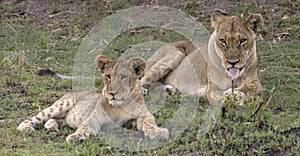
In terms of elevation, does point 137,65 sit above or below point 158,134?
above

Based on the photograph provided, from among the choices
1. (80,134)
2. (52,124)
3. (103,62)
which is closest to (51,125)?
(52,124)

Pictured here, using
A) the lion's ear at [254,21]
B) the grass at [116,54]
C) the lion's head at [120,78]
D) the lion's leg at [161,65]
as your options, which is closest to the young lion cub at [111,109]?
the lion's head at [120,78]

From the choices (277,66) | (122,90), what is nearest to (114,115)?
(122,90)

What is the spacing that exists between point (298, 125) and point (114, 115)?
1.81 m

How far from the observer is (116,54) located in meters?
10.6

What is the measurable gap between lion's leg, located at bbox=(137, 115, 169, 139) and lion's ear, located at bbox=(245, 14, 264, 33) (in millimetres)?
1667

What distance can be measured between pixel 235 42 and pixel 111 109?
159 cm

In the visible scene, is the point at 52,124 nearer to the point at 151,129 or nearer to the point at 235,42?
the point at 151,129

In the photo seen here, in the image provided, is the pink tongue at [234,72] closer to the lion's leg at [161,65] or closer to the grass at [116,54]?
the grass at [116,54]

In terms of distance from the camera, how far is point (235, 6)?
11.8 meters

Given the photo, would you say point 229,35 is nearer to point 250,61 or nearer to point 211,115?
point 250,61

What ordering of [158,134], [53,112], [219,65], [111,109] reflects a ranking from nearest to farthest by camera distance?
1. [158,134]
2. [111,109]
3. [53,112]
4. [219,65]

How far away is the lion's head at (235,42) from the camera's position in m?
7.18

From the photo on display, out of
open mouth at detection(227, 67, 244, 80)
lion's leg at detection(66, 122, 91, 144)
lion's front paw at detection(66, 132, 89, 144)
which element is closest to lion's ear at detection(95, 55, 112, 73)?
lion's leg at detection(66, 122, 91, 144)
